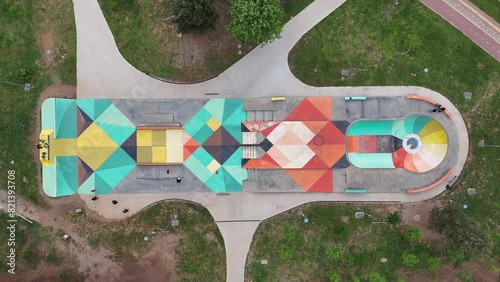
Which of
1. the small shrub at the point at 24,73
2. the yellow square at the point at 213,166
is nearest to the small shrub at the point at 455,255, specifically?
the yellow square at the point at 213,166

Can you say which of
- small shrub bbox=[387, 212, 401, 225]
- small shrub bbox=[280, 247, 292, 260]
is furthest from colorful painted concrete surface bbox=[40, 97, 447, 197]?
small shrub bbox=[280, 247, 292, 260]

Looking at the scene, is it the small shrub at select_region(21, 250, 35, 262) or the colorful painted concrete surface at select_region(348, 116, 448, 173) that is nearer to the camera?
the small shrub at select_region(21, 250, 35, 262)

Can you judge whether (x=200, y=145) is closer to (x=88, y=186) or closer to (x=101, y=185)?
(x=101, y=185)

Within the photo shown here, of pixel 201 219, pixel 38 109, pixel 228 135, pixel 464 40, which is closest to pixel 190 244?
pixel 201 219

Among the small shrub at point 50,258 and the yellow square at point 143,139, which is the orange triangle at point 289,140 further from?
the small shrub at point 50,258

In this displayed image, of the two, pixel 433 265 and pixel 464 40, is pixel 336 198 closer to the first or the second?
pixel 433 265

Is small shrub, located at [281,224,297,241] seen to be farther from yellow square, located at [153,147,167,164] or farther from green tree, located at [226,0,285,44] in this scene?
green tree, located at [226,0,285,44]
